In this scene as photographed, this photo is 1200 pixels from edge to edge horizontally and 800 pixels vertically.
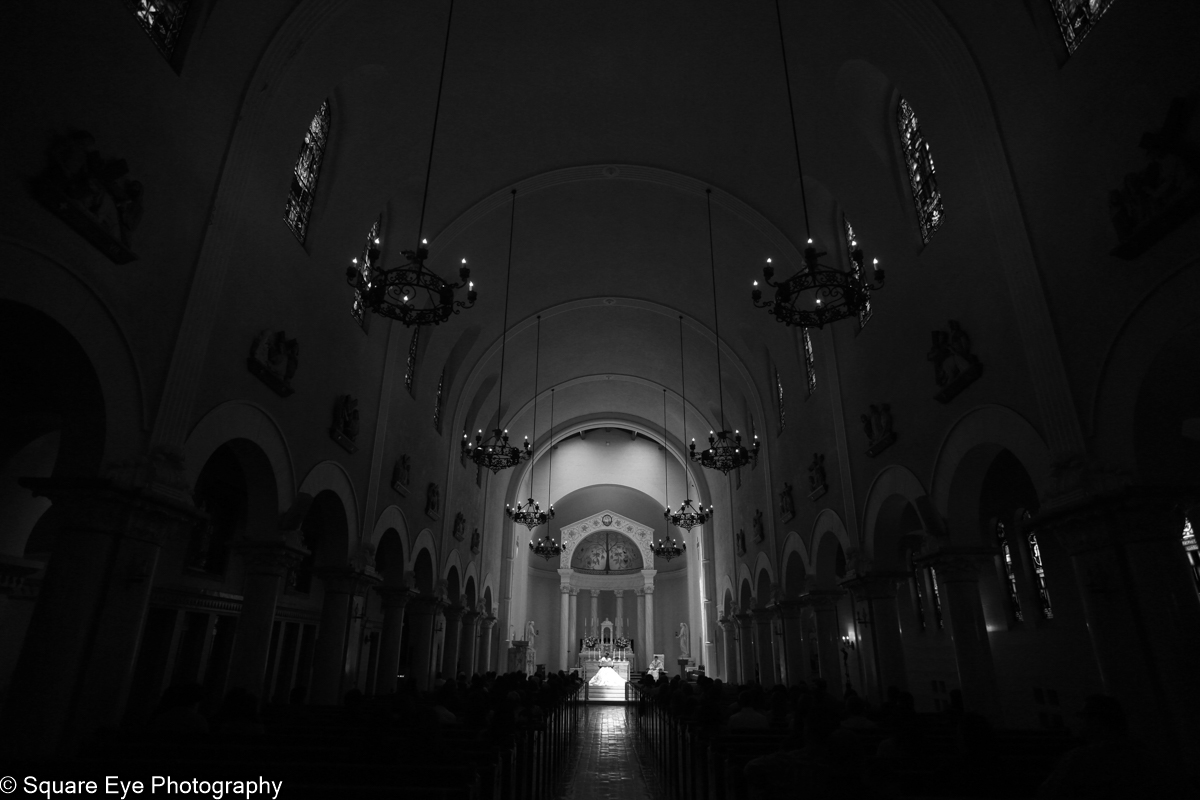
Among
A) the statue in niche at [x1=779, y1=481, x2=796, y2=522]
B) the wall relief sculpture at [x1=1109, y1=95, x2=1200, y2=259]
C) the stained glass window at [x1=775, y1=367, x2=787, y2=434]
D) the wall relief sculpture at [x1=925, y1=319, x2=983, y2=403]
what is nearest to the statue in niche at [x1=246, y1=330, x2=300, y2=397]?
the wall relief sculpture at [x1=925, y1=319, x2=983, y2=403]

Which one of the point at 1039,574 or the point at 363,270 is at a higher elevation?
the point at 363,270

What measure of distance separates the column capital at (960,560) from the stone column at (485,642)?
667 inches

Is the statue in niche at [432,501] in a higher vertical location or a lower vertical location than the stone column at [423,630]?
higher

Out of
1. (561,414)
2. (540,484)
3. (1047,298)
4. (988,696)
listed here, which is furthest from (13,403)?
(540,484)

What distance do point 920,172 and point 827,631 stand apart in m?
9.50

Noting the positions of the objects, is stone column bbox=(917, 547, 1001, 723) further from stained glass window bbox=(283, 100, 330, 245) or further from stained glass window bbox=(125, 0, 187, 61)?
stained glass window bbox=(125, 0, 187, 61)

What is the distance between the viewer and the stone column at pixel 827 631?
46.6 ft

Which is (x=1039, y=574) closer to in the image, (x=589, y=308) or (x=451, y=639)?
(x=589, y=308)

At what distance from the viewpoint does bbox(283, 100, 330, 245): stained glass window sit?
983 centimetres

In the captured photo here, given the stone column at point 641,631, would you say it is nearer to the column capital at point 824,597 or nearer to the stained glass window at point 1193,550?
the column capital at point 824,597

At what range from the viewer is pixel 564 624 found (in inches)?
1368

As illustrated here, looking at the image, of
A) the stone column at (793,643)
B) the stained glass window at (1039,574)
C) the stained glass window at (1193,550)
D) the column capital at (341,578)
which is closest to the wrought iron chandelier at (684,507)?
the stone column at (793,643)

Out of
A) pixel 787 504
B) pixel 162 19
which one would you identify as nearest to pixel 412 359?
pixel 162 19

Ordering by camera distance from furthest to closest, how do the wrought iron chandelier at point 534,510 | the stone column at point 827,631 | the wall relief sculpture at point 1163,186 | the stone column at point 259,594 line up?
the wrought iron chandelier at point 534,510 < the stone column at point 827,631 < the stone column at point 259,594 < the wall relief sculpture at point 1163,186
